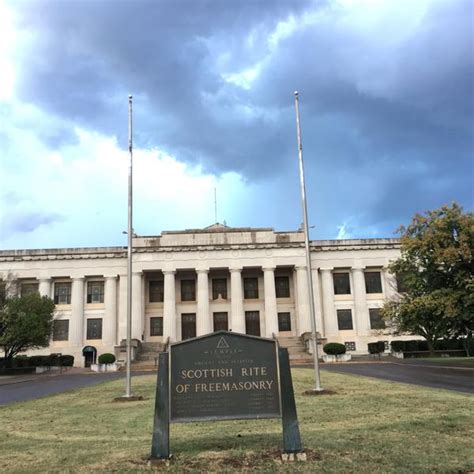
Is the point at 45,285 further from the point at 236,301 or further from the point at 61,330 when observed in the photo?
the point at 236,301

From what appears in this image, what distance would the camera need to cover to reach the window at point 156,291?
55.6 m

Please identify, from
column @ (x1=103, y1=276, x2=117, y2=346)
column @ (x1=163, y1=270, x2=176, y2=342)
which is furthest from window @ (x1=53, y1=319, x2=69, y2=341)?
column @ (x1=163, y1=270, x2=176, y2=342)

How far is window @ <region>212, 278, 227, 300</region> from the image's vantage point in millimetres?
55969

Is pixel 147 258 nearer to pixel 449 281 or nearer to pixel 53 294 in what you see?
pixel 53 294

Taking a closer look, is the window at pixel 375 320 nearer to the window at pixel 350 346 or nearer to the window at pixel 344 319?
the window at pixel 344 319

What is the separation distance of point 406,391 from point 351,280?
Result: 41101 millimetres

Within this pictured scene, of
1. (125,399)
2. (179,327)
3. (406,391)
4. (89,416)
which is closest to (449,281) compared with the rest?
(406,391)

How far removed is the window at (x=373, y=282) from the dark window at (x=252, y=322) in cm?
1255

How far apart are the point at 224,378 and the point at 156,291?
49.5 meters

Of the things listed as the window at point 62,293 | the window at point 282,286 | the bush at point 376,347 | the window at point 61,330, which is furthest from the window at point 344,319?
the window at point 62,293

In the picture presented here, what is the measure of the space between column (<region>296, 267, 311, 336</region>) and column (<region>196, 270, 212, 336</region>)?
9614mm

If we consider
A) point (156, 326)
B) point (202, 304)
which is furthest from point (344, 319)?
point (156, 326)

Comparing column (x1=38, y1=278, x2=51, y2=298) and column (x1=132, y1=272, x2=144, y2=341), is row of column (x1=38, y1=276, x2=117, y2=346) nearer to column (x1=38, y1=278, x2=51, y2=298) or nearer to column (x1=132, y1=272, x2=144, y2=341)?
column (x1=38, y1=278, x2=51, y2=298)

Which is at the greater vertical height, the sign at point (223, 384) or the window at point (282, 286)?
the window at point (282, 286)
